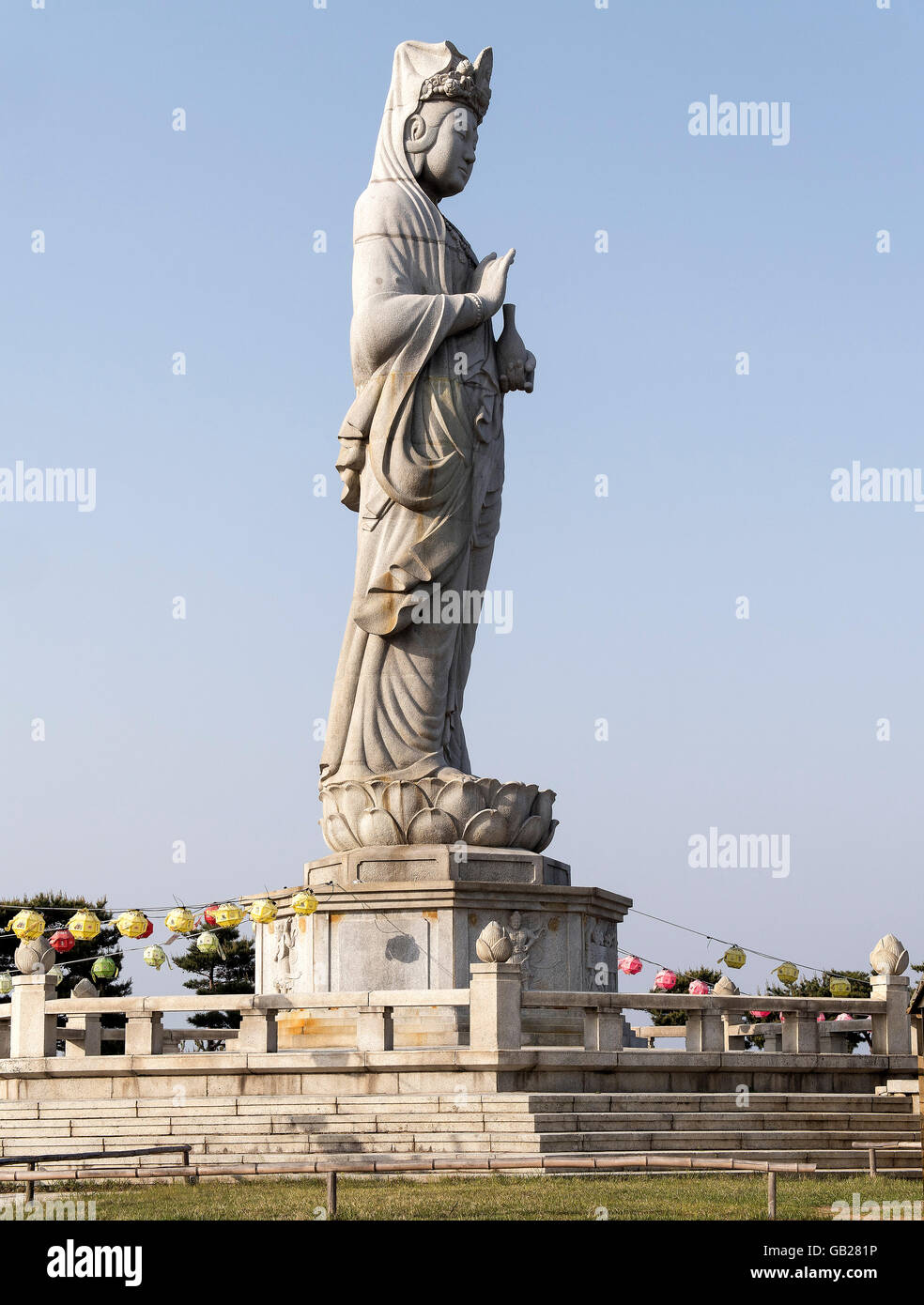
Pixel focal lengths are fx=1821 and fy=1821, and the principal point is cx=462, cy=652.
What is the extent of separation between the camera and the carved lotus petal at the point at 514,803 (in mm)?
17484

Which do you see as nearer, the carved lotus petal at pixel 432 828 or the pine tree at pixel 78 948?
the carved lotus petal at pixel 432 828

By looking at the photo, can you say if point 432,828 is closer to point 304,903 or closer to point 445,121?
point 304,903

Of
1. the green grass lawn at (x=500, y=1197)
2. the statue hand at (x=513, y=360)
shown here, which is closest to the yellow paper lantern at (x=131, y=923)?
the green grass lawn at (x=500, y=1197)

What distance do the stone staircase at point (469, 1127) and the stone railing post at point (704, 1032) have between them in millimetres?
572

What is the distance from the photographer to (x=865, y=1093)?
16.0m

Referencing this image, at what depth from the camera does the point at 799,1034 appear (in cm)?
1631

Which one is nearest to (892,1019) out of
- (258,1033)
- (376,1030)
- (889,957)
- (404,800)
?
(889,957)

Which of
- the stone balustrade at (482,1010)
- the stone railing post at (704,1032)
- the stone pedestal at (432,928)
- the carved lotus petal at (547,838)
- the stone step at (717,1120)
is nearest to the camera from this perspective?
the stone step at (717,1120)

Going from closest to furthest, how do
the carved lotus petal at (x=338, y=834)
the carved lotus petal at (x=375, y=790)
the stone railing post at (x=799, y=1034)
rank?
the stone railing post at (x=799, y=1034) → the carved lotus petal at (x=375, y=790) → the carved lotus petal at (x=338, y=834)

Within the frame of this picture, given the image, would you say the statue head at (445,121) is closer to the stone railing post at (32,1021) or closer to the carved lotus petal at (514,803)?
the carved lotus petal at (514,803)

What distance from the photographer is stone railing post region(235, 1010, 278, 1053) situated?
15.1 meters
